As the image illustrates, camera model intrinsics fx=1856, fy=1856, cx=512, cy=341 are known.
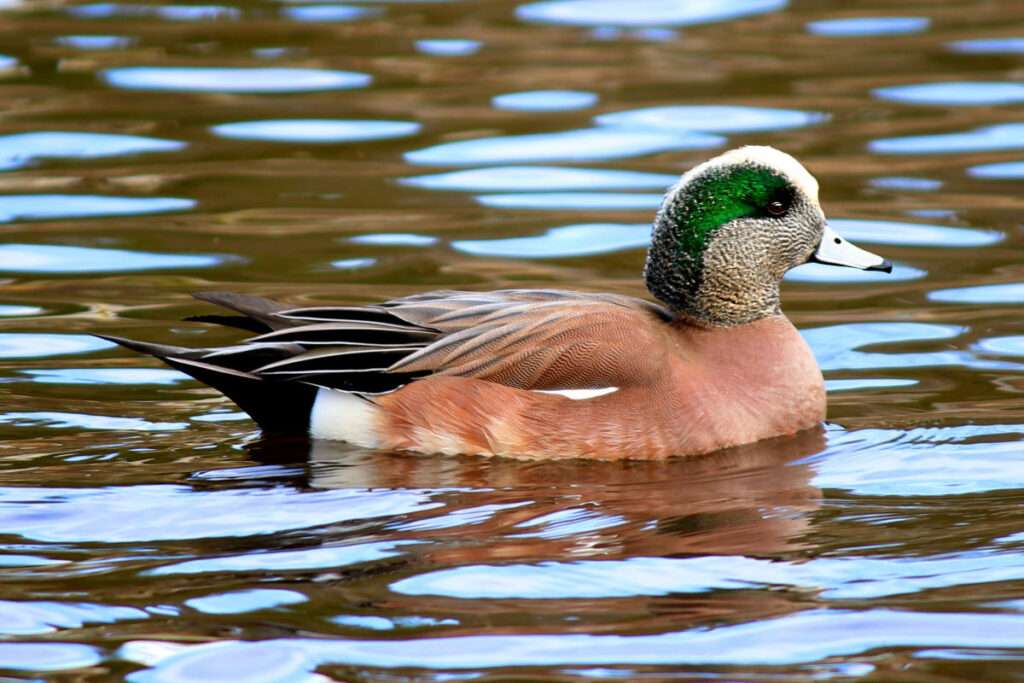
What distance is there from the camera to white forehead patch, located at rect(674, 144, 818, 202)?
660cm

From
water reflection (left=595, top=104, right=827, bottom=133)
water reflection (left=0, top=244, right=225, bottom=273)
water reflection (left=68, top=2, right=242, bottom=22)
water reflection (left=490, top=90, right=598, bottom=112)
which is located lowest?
water reflection (left=0, top=244, right=225, bottom=273)

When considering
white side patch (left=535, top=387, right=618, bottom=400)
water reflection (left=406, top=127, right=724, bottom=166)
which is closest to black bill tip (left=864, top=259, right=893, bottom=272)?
white side patch (left=535, top=387, right=618, bottom=400)

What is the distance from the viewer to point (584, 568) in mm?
5062

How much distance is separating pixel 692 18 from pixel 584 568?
8.61 metres

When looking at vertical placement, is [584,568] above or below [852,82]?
below

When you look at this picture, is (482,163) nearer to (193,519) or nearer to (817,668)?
(193,519)

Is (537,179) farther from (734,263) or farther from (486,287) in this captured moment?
(734,263)

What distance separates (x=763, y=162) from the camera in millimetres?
6621

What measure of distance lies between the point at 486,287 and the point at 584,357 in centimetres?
213

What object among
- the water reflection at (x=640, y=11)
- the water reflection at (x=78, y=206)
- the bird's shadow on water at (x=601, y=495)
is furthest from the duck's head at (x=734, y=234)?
the water reflection at (x=640, y=11)

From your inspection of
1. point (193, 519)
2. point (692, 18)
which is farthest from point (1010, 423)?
point (692, 18)

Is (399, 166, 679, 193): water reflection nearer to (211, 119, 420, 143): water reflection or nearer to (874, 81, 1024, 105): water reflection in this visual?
(211, 119, 420, 143): water reflection

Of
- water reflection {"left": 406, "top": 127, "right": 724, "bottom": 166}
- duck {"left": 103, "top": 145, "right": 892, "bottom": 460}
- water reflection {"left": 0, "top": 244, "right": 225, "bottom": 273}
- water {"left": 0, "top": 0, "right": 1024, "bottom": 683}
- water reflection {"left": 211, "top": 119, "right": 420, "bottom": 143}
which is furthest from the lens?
water reflection {"left": 211, "top": 119, "right": 420, "bottom": 143}

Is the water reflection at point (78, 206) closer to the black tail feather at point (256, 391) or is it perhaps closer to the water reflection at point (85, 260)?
the water reflection at point (85, 260)
